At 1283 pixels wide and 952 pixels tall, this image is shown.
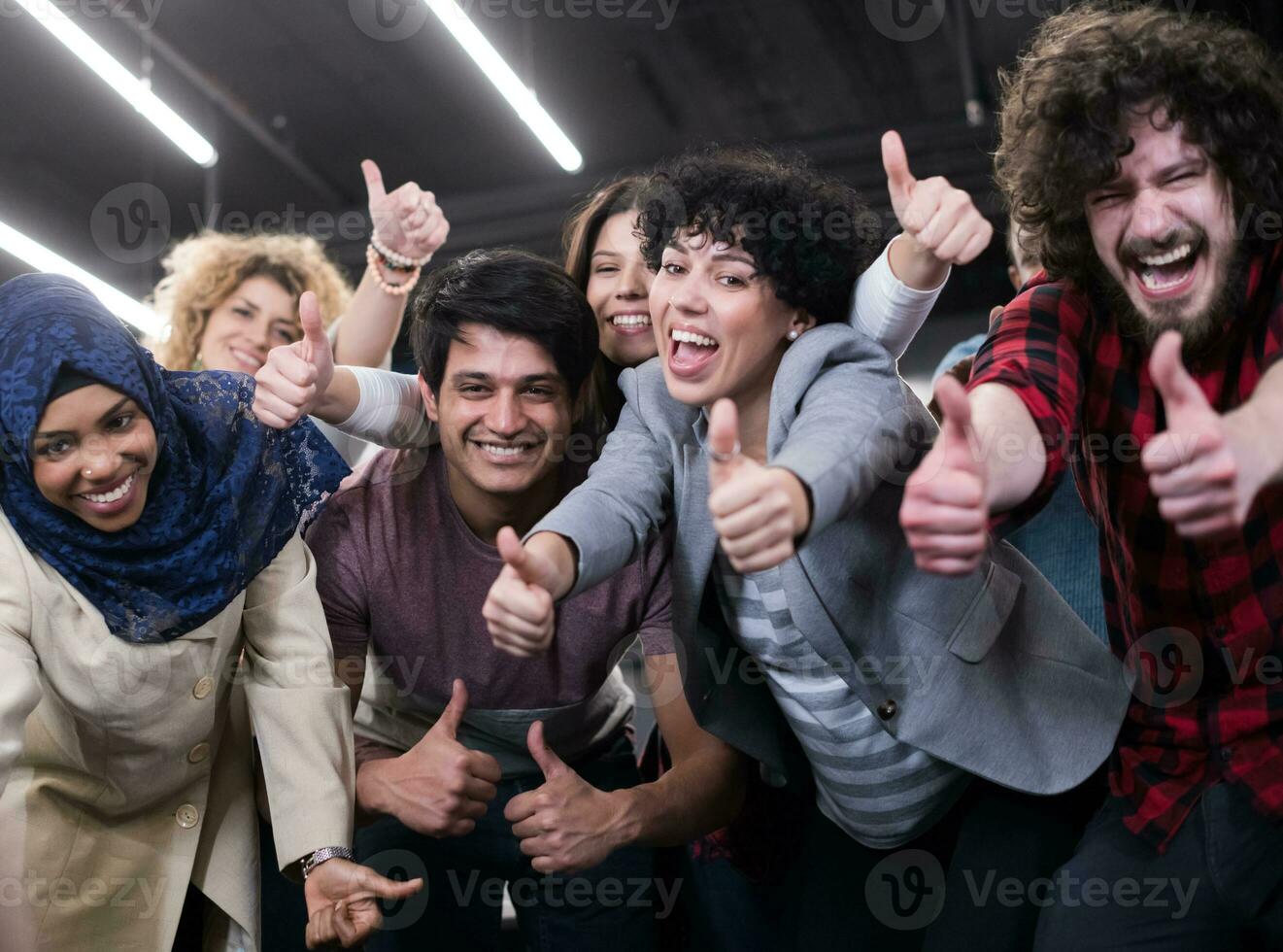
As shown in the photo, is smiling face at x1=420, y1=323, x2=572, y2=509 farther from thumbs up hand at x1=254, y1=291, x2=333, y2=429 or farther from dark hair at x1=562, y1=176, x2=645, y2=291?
dark hair at x1=562, y1=176, x2=645, y2=291

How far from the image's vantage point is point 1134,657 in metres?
1.65

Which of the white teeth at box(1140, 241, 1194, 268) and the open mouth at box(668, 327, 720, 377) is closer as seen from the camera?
the white teeth at box(1140, 241, 1194, 268)

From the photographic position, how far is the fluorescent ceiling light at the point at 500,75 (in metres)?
4.12

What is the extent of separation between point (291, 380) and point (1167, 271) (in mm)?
1140

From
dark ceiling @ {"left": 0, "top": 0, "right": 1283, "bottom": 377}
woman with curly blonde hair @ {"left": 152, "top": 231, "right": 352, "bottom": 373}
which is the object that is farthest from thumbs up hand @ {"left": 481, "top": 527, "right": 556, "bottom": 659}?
dark ceiling @ {"left": 0, "top": 0, "right": 1283, "bottom": 377}

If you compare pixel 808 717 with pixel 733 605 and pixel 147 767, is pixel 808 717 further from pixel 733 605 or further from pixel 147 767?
pixel 147 767

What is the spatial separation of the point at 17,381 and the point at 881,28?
202 inches

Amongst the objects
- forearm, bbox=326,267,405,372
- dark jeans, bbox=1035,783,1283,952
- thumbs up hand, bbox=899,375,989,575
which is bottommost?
dark jeans, bbox=1035,783,1283,952

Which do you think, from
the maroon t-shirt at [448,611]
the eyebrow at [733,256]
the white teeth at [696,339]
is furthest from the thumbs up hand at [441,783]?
the eyebrow at [733,256]

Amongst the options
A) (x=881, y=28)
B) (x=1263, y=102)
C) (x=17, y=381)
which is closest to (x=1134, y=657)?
(x=1263, y=102)

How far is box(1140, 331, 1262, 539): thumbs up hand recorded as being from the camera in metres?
1.15

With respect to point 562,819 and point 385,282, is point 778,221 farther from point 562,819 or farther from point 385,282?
point 385,282

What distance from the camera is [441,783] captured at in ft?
6.28

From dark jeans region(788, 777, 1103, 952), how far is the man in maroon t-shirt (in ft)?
0.64
